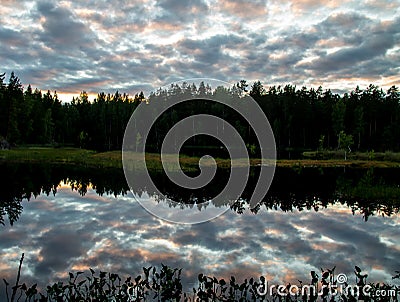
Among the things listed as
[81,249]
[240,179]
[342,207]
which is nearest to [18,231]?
[81,249]

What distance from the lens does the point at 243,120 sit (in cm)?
9312

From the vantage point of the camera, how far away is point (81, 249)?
13023 mm

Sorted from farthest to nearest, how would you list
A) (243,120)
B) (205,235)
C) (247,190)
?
(243,120)
(247,190)
(205,235)

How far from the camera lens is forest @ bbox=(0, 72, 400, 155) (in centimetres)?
7744

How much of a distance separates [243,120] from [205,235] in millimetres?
79607

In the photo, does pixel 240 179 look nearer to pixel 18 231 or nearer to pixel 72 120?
pixel 18 231

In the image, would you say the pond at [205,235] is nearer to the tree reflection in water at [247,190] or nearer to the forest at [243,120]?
the tree reflection in water at [247,190]

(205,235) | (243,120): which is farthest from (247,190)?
(243,120)

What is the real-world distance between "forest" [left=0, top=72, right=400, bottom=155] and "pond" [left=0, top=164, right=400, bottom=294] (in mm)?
49133

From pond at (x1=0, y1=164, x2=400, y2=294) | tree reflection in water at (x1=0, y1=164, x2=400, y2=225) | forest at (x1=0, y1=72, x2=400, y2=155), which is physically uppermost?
forest at (x1=0, y1=72, x2=400, y2=155)

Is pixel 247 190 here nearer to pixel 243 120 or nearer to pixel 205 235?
pixel 205 235

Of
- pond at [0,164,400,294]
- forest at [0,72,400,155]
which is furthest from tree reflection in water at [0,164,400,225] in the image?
forest at [0,72,400,155]

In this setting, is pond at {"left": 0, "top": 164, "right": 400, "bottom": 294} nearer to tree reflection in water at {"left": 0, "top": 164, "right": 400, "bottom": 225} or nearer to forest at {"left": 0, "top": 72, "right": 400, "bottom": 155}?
tree reflection in water at {"left": 0, "top": 164, "right": 400, "bottom": 225}

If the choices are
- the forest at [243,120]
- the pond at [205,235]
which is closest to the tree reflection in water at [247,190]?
the pond at [205,235]
